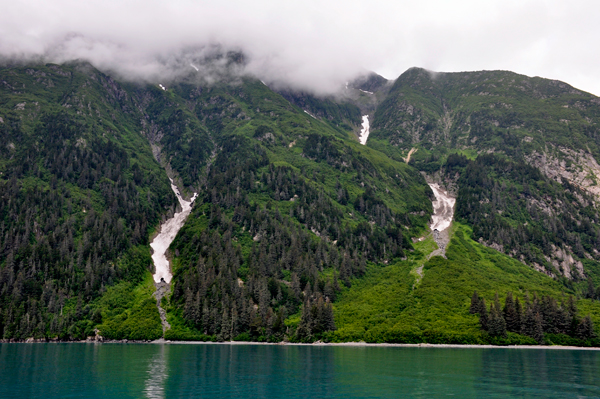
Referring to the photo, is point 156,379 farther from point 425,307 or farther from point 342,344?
point 425,307

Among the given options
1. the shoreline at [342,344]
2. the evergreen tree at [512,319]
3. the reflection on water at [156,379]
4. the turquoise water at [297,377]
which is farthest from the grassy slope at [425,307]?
the reflection on water at [156,379]

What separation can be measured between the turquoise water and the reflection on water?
0.43 ft

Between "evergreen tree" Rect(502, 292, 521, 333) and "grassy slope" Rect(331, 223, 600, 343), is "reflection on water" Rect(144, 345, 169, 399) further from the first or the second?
"evergreen tree" Rect(502, 292, 521, 333)

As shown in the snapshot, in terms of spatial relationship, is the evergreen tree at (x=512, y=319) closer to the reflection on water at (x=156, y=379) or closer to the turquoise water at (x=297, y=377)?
the turquoise water at (x=297, y=377)

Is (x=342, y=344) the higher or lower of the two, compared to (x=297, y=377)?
lower

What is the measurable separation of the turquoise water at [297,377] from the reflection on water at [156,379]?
0.13 m

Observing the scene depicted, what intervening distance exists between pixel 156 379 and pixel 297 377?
22656mm

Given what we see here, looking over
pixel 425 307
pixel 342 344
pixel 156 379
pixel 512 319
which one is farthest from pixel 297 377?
pixel 425 307

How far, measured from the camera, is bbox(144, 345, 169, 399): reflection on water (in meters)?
56.2

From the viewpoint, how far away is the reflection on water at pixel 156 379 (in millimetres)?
56156

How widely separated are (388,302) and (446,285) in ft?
93.7

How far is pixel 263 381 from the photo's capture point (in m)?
67.2

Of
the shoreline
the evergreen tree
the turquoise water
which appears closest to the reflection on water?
the turquoise water

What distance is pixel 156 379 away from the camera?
68062 millimetres
